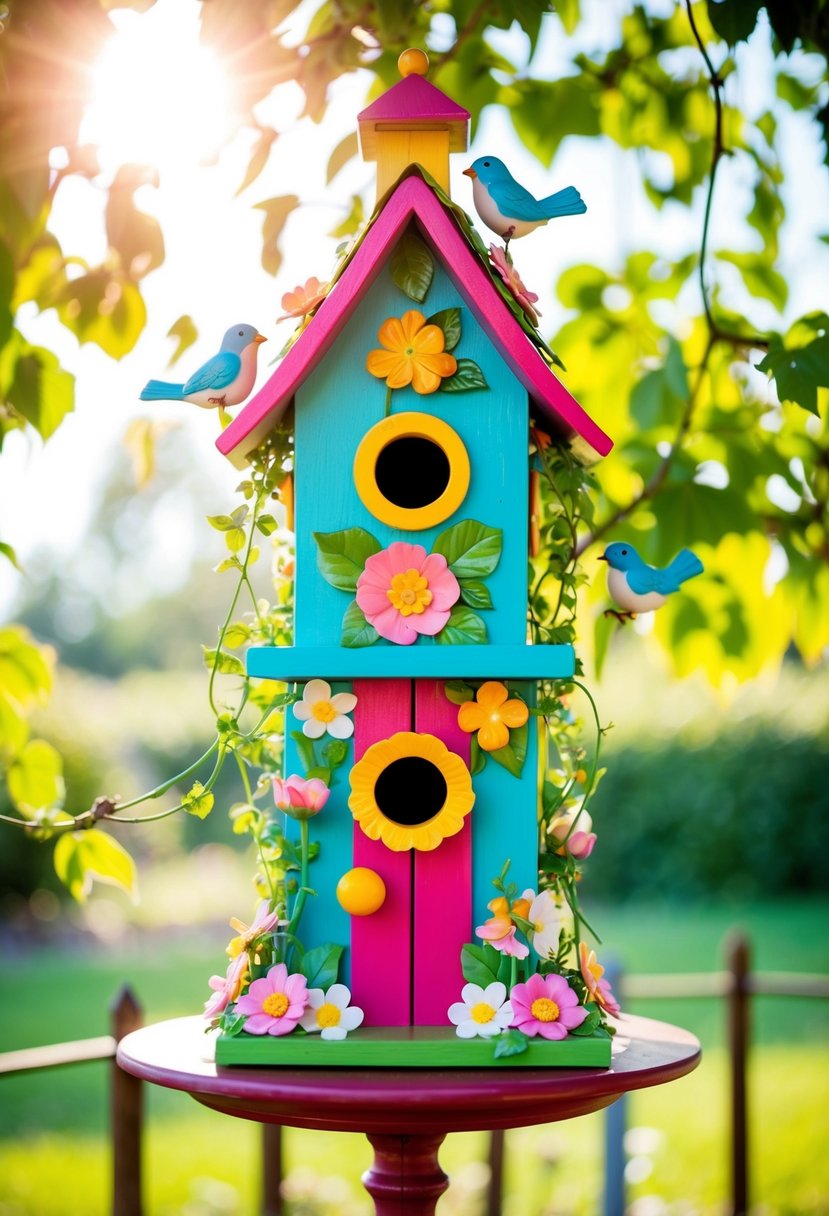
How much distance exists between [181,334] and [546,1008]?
1.65 metres

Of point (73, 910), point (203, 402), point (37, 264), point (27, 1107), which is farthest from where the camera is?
point (73, 910)

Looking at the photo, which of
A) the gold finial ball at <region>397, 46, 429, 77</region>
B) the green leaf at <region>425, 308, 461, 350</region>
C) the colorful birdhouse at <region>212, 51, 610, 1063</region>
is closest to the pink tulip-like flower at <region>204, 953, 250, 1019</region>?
the colorful birdhouse at <region>212, 51, 610, 1063</region>

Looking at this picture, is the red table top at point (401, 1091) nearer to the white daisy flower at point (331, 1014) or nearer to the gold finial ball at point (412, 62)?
the white daisy flower at point (331, 1014)

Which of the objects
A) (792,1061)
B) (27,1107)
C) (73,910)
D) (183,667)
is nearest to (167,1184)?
(27,1107)

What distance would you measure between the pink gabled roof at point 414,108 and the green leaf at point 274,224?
0.63 metres

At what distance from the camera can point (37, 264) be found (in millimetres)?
2637

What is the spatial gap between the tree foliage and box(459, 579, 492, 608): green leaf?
185mm

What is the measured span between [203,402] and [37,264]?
96cm

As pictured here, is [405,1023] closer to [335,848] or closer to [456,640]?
[335,848]

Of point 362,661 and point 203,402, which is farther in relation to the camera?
point 203,402

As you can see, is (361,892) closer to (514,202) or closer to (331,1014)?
(331,1014)

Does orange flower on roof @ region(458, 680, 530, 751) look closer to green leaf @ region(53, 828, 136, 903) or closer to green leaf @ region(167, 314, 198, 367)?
green leaf @ region(53, 828, 136, 903)

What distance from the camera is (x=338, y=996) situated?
1.71m

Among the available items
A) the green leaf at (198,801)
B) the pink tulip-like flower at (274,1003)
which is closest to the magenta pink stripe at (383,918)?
the pink tulip-like flower at (274,1003)
